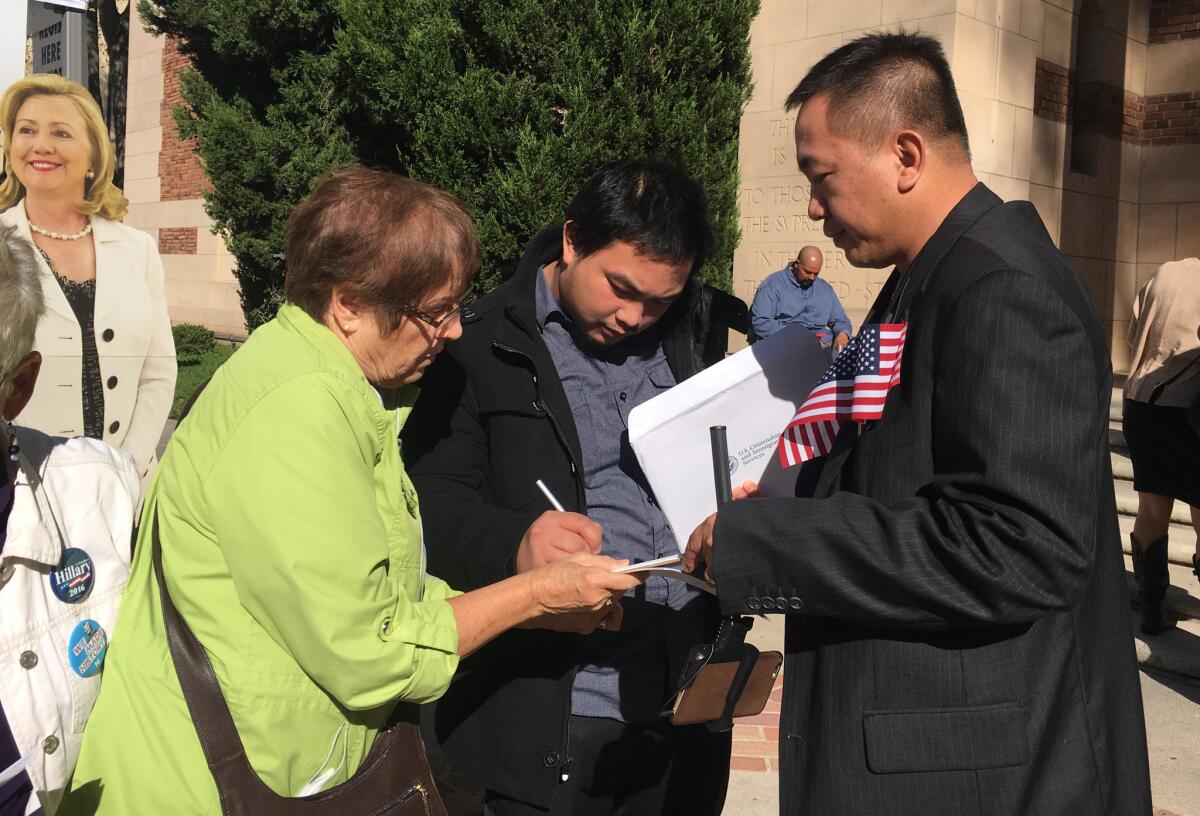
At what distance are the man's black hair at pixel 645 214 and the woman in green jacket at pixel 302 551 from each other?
64 centimetres

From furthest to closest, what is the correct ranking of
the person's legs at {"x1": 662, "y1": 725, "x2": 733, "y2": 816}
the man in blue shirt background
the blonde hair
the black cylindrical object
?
the man in blue shirt background
the blonde hair
the person's legs at {"x1": 662, "y1": 725, "x2": 733, "y2": 816}
the black cylindrical object

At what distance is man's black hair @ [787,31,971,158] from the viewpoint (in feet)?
6.09

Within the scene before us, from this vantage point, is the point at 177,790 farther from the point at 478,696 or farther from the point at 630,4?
the point at 630,4

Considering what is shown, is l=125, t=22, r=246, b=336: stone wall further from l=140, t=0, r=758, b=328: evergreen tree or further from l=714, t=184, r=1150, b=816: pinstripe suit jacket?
l=714, t=184, r=1150, b=816: pinstripe suit jacket

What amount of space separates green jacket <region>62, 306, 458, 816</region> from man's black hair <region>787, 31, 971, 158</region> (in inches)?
40.2

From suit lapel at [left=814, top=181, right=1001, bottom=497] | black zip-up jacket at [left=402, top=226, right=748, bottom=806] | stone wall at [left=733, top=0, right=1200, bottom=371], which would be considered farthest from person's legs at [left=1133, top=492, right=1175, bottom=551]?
suit lapel at [left=814, top=181, right=1001, bottom=497]

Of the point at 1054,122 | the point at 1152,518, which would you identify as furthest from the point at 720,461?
the point at 1054,122

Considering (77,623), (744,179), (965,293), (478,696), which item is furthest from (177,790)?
(744,179)

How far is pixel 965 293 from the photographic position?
1660 millimetres

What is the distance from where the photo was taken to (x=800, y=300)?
8.66m

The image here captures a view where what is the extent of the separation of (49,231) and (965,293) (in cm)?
265

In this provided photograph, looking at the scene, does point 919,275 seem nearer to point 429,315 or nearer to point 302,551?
point 429,315

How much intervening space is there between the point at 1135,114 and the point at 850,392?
10.6 m

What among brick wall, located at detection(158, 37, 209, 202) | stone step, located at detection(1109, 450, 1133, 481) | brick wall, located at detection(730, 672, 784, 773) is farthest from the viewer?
brick wall, located at detection(158, 37, 209, 202)
